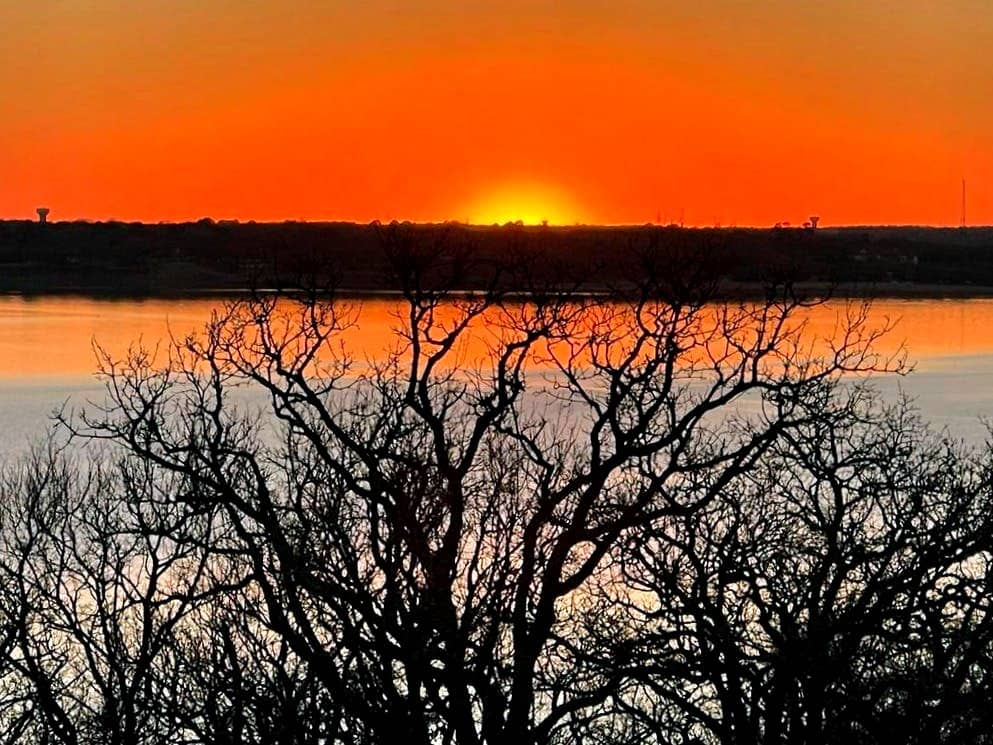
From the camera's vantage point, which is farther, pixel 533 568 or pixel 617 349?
pixel 617 349

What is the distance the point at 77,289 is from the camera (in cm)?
8988

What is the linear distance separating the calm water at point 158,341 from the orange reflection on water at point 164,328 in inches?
1.5

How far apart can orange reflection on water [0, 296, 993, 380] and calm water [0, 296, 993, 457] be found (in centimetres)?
4

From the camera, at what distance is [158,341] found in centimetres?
3344

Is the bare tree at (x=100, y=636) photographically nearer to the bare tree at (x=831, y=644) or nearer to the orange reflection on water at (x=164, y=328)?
the bare tree at (x=831, y=644)

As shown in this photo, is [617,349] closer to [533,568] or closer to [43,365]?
[533,568]

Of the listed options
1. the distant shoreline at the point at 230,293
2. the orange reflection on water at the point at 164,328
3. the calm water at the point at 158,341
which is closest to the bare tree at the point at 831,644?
the calm water at the point at 158,341

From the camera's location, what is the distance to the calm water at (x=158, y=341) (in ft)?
95.1

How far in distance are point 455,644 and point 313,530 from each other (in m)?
2.14

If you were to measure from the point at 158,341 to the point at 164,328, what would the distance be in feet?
54.6

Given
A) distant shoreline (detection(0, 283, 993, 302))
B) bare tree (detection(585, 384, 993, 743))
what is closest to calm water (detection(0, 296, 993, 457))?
distant shoreline (detection(0, 283, 993, 302))

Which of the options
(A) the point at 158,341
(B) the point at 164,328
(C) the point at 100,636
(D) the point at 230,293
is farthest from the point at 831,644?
(D) the point at 230,293

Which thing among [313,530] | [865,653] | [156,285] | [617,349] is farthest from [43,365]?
[156,285]

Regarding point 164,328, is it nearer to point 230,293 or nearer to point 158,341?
point 158,341
